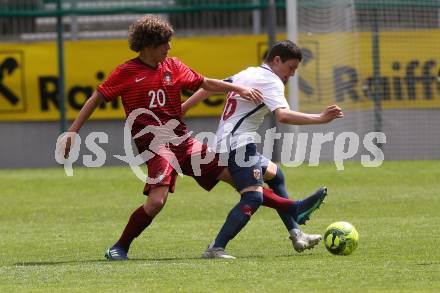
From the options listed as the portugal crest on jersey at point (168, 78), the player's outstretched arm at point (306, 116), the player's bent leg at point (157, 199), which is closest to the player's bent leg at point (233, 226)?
the player's bent leg at point (157, 199)

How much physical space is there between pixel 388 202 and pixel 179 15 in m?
8.02

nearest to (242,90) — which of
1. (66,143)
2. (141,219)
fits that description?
(141,219)

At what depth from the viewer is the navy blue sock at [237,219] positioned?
8.66 meters

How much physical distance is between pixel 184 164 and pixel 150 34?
1.08 meters

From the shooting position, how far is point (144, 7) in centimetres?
2045

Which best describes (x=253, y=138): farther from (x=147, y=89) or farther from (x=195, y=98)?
(x=147, y=89)

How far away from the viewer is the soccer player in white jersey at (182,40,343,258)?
8.67m

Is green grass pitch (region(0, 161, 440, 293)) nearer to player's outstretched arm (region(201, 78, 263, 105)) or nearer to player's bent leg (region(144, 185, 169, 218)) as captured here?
player's bent leg (region(144, 185, 169, 218))

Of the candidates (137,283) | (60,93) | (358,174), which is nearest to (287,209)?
(137,283)

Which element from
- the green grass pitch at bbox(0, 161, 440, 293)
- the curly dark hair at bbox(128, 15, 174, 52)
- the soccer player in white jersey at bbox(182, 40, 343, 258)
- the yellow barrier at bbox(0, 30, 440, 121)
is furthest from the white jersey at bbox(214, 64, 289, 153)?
the yellow barrier at bbox(0, 30, 440, 121)

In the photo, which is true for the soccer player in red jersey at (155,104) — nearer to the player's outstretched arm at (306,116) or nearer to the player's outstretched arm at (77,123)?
the player's outstretched arm at (77,123)

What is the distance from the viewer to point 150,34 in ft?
28.4

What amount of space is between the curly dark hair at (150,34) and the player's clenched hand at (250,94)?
73cm

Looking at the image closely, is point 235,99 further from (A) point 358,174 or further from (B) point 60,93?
(B) point 60,93
